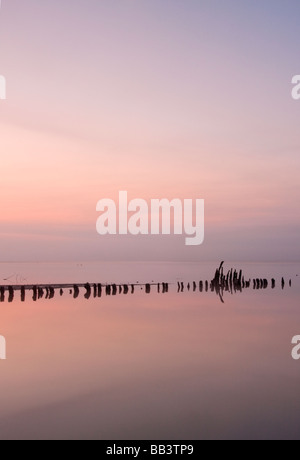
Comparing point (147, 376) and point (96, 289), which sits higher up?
point (96, 289)

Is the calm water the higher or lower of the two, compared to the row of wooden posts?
lower

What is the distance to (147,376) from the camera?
1683cm

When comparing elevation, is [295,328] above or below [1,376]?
above

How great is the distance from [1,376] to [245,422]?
7.50 meters

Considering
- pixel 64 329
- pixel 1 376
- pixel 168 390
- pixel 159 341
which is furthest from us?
pixel 64 329

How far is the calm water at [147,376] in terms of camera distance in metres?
12.1

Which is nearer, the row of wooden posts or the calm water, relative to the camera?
the calm water

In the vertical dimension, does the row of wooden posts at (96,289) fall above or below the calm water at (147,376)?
above

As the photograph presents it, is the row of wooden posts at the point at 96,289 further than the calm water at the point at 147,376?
Yes

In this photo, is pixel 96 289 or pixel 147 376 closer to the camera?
pixel 147 376

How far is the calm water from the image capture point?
1213 centimetres
